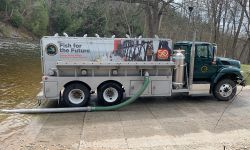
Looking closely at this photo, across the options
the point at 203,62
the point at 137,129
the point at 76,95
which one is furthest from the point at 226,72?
the point at 76,95

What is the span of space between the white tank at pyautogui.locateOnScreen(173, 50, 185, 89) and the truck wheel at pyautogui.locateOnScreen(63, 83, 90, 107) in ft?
11.4

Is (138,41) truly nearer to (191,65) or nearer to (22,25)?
(191,65)

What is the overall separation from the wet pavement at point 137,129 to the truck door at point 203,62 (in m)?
1.36

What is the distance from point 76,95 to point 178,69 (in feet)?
13.2

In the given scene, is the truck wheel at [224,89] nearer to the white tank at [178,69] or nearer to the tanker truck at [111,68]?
the tanker truck at [111,68]

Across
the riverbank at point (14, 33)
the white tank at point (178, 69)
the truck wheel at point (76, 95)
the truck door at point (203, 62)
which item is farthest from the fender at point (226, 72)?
the riverbank at point (14, 33)

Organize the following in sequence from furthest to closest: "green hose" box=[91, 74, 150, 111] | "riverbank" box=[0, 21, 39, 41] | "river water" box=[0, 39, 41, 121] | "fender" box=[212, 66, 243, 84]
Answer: "riverbank" box=[0, 21, 39, 41] < "river water" box=[0, 39, 41, 121] < "fender" box=[212, 66, 243, 84] < "green hose" box=[91, 74, 150, 111]

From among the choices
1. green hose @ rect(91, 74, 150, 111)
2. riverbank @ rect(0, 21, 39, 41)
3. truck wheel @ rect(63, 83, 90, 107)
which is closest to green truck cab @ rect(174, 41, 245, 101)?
green hose @ rect(91, 74, 150, 111)

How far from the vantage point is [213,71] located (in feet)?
46.2

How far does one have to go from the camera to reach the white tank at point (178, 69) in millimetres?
13188

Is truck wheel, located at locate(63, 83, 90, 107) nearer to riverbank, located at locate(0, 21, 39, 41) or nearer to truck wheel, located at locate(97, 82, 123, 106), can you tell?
truck wheel, located at locate(97, 82, 123, 106)

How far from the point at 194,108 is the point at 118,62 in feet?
11.1

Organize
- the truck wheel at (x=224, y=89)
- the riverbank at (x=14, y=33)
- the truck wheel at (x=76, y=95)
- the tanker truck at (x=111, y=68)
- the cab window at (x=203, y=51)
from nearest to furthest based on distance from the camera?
the tanker truck at (x=111, y=68) < the truck wheel at (x=76, y=95) < the cab window at (x=203, y=51) < the truck wheel at (x=224, y=89) < the riverbank at (x=14, y=33)

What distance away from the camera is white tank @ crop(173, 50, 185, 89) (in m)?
13.2
